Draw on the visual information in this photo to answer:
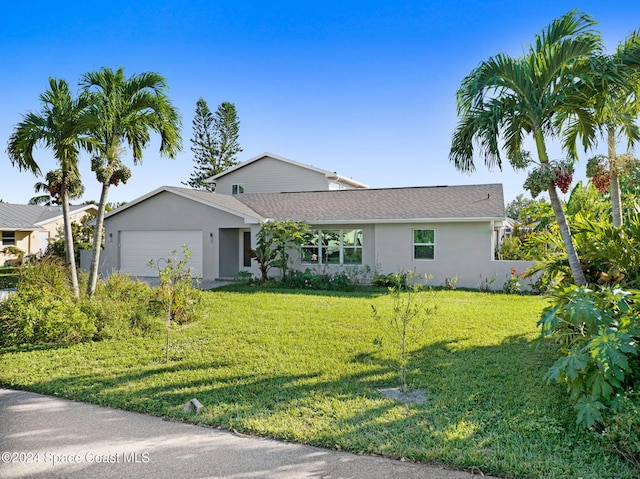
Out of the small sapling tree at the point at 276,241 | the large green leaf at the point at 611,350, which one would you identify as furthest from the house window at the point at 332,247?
the large green leaf at the point at 611,350

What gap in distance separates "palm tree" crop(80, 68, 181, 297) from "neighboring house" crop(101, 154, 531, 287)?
6.70 m

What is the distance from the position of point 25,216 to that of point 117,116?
25.1 meters

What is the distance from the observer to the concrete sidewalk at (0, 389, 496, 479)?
3.87 m

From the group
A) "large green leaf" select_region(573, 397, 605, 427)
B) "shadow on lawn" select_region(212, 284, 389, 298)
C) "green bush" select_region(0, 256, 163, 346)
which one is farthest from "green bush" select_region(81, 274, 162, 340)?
"large green leaf" select_region(573, 397, 605, 427)

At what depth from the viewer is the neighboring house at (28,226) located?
28156 mm

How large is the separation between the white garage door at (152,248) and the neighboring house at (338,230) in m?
0.05

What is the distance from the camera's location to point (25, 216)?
30.8m

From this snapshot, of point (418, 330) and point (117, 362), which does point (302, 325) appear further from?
point (117, 362)

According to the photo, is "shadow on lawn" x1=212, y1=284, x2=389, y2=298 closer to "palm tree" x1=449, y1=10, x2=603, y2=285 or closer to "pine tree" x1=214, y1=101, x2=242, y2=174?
"palm tree" x1=449, y1=10, x2=603, y2=285

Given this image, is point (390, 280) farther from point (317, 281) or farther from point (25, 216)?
point (25, 216)

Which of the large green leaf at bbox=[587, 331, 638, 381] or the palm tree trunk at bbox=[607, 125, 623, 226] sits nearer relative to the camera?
the large green leaf at bbox=[587, 331, 638, 381]

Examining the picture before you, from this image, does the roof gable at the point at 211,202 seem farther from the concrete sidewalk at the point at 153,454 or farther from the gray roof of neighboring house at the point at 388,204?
the concrete sidewalk at the point at 153,454

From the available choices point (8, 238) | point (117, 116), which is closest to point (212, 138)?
point (8, 238)

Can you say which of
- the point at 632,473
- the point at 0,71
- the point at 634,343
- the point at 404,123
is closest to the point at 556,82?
the point at 634,343
